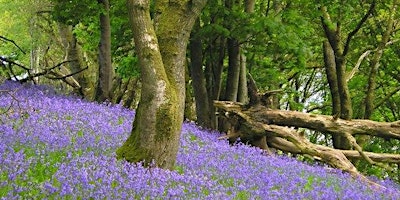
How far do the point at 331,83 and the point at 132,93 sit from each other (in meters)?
7.61

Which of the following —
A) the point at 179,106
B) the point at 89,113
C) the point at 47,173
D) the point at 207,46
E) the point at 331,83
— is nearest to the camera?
the point at 47,173

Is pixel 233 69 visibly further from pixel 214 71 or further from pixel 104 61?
pixel 104 61

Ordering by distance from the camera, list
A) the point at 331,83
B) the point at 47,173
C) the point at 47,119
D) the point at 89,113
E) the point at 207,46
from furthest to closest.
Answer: the point at 331,83
the point at 207,46
the point at 89,113
the point at 47,119
the point at 47,173

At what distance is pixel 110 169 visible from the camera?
20.1ft

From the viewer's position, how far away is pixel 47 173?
18.6 ft

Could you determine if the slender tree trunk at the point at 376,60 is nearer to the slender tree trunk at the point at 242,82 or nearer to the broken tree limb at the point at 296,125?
the slender tree trunk at the point at 242,82

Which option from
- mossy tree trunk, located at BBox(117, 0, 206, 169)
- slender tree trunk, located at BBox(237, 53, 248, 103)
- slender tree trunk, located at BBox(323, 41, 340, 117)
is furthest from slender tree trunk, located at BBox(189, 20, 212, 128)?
mossy tree trunk, located at BBox(117, 0, 206, 169)

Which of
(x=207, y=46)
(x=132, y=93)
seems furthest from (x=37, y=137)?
(x=132, y=93)

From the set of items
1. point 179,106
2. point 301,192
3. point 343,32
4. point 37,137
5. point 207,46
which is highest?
point 343,32

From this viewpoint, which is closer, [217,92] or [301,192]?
[301,192]

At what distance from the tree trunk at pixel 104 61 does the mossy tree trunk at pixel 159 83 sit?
6136 millimetres

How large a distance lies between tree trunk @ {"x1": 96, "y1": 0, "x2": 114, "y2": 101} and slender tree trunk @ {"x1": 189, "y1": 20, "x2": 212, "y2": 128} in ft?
7.49

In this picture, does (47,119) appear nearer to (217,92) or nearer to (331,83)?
(217,92)

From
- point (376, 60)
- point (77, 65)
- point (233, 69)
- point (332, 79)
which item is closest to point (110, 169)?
point (233, 69)
